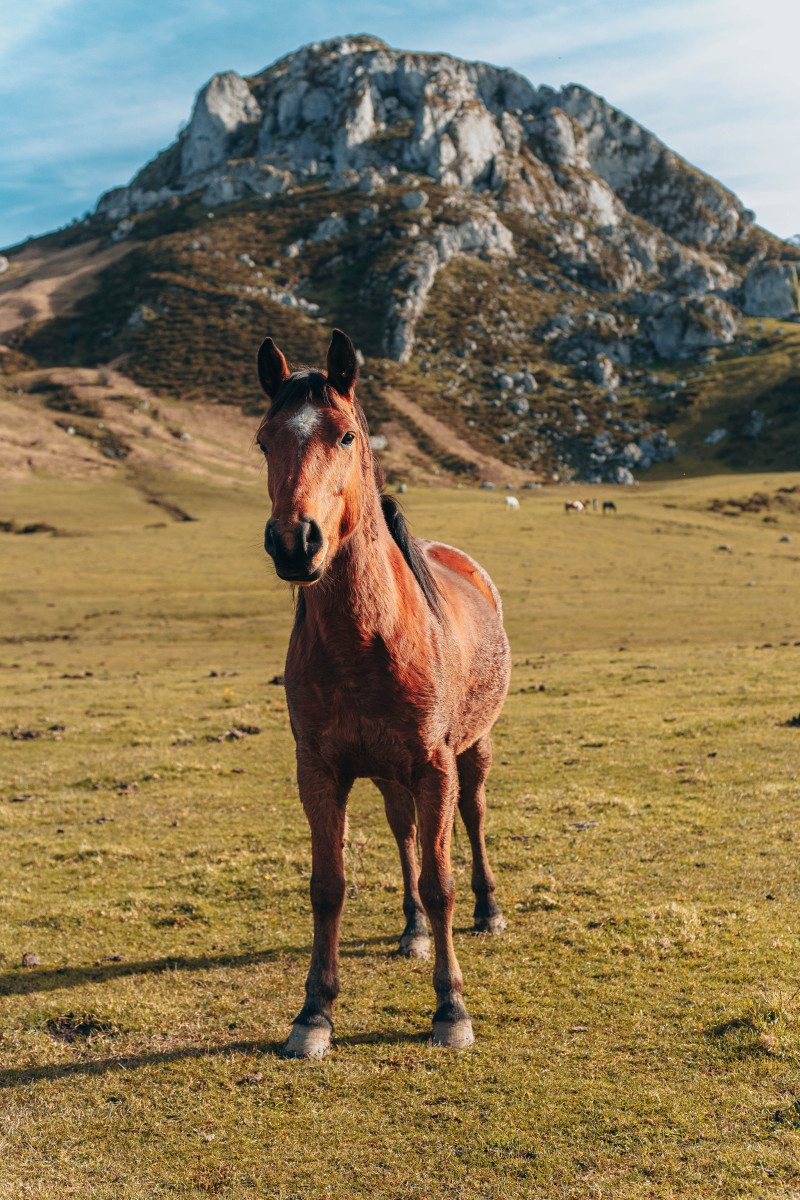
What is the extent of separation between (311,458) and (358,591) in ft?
3.58

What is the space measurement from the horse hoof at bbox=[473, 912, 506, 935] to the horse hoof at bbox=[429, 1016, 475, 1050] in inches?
70.7

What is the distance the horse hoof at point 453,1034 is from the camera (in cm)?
582

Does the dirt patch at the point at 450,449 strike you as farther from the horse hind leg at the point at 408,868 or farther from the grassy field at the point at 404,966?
the horse hind leg at the point at 408,868

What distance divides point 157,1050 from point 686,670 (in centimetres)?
1877

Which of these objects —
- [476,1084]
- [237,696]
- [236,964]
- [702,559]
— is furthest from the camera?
[702,559]

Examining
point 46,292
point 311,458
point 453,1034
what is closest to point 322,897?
point 453,1034

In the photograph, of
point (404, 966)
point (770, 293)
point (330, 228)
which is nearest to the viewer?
point (404, 966)

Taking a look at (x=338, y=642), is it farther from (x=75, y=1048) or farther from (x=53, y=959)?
(x=53, y=959)

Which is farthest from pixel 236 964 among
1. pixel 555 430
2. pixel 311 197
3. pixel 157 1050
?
pixel 311 197

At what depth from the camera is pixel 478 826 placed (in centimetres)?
810

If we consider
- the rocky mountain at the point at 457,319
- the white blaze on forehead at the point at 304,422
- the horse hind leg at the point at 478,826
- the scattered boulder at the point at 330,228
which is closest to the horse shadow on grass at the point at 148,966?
the horse hind leg at the point at 478,826

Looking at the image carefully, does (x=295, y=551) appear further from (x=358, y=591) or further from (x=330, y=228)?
(x=330, y=228)

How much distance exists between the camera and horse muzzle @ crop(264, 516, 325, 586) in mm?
4422

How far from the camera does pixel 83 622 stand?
35.9 metres
